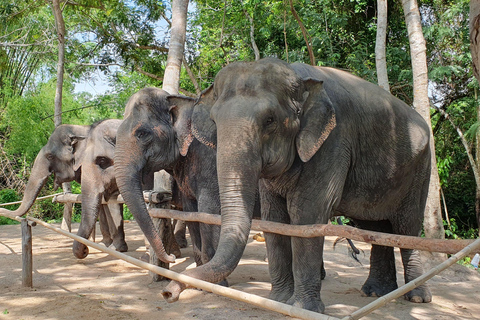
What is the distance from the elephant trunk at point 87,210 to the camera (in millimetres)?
6784

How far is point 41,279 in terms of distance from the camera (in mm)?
6223

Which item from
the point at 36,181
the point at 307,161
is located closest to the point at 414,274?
the point at 307,161

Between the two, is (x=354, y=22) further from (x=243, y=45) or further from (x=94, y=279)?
(x=94, y=279)

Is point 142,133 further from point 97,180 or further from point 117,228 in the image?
point 117,228

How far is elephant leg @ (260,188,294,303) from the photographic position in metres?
4.54

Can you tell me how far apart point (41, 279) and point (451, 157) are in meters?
11.0

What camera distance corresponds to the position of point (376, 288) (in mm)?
5102

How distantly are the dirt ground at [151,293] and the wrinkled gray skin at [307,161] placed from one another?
382mm

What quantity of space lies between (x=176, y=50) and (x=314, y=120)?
372 cm

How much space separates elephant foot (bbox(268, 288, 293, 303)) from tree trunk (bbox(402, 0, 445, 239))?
3772 mm

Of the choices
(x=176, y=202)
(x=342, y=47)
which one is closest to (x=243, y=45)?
(x=342, y=47)

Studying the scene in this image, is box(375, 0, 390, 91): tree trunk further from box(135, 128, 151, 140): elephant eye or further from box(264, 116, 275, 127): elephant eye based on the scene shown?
box(264, 116, 275, 127): elephant eye

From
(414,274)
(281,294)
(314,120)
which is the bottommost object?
(281,294)

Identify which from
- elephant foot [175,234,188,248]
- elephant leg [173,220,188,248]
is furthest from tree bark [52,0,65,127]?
elephant foot [175,234,188,248]
